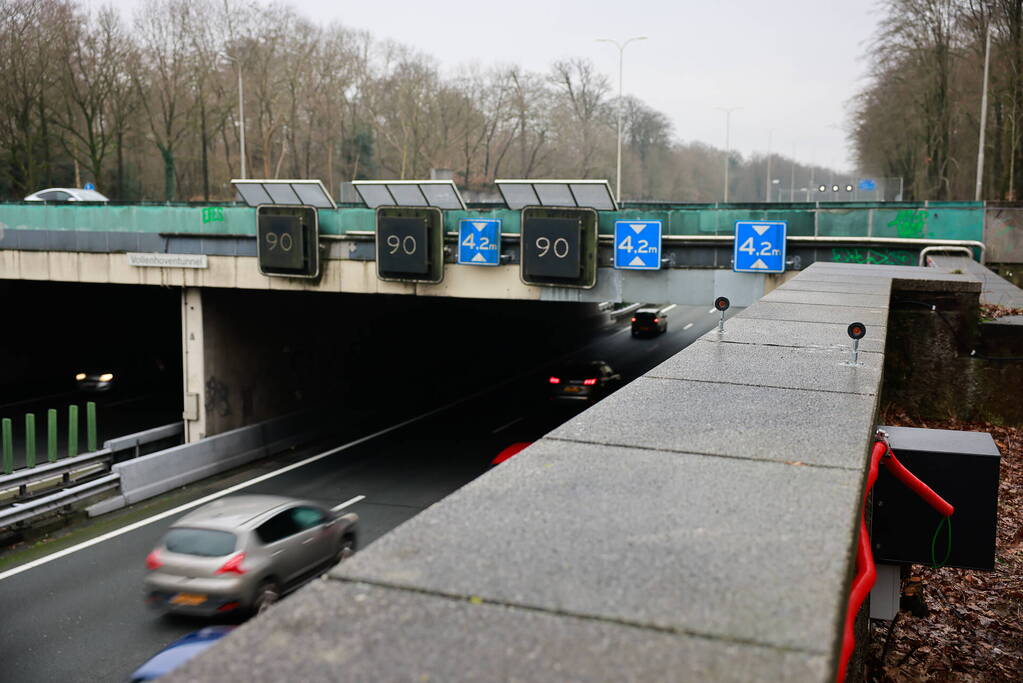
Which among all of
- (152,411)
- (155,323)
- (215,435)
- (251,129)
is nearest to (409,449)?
(215,435)

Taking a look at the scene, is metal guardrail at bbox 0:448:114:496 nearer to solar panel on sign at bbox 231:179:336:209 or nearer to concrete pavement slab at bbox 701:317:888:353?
solar panel on sign at bbox 231:179:336:209

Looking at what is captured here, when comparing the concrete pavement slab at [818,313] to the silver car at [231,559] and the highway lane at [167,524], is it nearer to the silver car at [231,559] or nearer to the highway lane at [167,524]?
the silver car at [231,559]

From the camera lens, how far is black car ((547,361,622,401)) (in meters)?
32.6

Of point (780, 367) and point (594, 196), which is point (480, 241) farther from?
point (780, 367)

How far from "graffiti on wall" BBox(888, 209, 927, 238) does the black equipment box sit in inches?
632

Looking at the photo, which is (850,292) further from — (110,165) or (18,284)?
(110,165)

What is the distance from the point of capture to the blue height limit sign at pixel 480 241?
23.0 metres

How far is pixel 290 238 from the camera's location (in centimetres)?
2478

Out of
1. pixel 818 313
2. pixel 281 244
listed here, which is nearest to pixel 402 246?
pixel 281 244

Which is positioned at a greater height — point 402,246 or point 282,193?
point 282,193

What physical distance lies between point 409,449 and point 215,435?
18.2 ft

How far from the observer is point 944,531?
4.80 meters

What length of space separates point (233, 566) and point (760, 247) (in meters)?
13.4

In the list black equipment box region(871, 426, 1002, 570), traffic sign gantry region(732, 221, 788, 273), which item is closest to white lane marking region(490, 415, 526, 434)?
traffic sign gantry region(732, 221, 788, 273)
